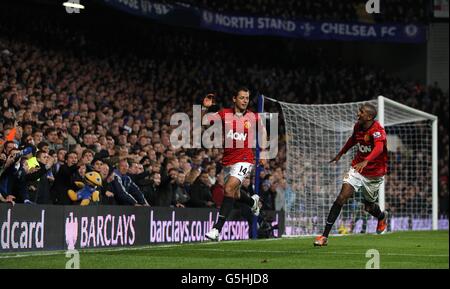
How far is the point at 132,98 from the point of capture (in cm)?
2389

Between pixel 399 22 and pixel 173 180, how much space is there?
61.4 ft

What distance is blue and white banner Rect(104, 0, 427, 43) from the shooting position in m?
27.6

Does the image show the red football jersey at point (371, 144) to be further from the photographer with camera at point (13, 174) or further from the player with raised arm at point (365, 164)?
the photographer with camera at point (13, 174)

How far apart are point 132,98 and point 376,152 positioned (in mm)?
11945

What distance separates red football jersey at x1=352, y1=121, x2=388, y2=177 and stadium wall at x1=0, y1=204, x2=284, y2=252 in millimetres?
3853

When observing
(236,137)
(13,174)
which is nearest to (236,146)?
(236,137)

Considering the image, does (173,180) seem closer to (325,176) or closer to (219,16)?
(325,176)

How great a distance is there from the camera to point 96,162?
15094 millimetres

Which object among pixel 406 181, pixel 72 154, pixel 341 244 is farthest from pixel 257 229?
pixel 406 181

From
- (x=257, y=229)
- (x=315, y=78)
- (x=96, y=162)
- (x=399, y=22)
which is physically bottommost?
(x=257, y=229)

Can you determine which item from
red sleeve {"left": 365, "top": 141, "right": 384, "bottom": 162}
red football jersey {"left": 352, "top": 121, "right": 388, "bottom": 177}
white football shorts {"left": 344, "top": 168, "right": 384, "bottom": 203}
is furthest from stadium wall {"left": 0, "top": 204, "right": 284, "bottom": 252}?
red sleeve {"left": 365, "top": 141, "right": 384, "bottom": 162}

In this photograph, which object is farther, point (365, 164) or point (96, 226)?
point (96, 226)

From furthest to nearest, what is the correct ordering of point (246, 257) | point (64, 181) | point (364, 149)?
point (64, 181)
point (364, 149)
point (246, 257)

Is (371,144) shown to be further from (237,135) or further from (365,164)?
(237,135)
